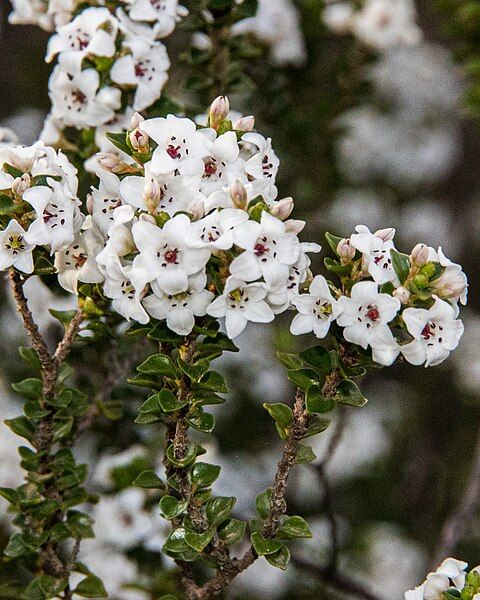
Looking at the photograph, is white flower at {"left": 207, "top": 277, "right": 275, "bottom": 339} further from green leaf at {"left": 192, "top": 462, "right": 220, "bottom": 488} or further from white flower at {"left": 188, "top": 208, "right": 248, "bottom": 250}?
green leaf at {"left": 192, "top": 462, "right": 220, "bottom": 488}

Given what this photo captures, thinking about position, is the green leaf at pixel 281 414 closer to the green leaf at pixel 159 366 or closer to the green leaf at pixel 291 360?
the green leaf at pixel 291 360

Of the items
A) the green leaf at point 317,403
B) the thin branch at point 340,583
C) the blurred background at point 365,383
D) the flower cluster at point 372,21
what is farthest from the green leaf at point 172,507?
the flower cluster at point 372,21

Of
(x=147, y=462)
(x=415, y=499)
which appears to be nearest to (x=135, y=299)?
(x=147, y=462)

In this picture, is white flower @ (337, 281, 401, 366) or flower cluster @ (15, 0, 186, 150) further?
flower cluster @ (15, 0, 186, 150)

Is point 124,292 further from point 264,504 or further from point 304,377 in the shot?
point 264,504

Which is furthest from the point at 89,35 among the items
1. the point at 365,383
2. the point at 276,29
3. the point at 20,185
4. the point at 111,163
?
the point at 365,383

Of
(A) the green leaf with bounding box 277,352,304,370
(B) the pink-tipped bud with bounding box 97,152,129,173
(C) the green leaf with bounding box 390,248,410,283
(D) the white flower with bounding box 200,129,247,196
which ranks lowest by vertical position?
(A) the green leaf with bounding box 277,352,304,370

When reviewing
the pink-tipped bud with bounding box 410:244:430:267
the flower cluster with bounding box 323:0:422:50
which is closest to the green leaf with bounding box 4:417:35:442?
the pink-tipped bud with bounding box 410:244:430:267
